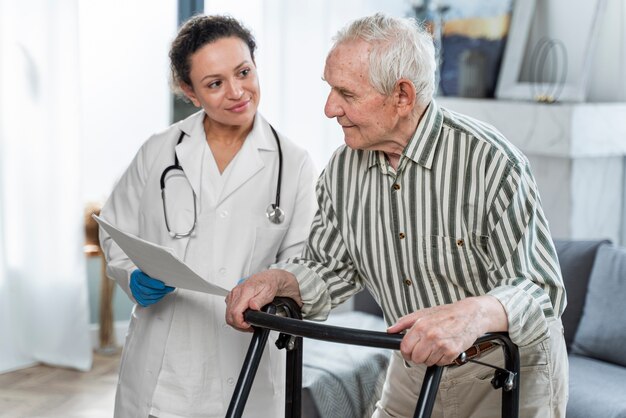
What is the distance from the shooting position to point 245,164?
2.36 meters

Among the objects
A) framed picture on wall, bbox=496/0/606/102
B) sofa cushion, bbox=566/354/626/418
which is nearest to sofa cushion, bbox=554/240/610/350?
sofa cushion, bbox=566/354/626/418

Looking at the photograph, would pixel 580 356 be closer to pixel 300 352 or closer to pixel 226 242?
pixel 226 242

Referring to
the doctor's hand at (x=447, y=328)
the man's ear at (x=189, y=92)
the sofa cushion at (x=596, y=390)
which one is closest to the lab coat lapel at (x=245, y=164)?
the man's ear at (x=189, y=92)

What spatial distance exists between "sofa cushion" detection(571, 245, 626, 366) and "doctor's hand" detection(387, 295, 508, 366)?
2.01 meters

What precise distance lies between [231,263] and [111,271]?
1.26 ft

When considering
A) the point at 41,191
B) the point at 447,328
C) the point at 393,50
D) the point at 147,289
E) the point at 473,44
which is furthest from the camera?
the point at 473,44

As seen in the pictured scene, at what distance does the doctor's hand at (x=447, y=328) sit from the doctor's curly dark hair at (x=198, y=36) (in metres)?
1.01

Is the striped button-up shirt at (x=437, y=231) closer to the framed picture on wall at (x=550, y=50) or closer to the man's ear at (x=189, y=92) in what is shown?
the man's ear at (x=189, y=92)

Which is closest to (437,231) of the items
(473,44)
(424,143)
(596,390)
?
(424,143)

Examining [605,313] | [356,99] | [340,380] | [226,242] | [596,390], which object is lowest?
[340,380]

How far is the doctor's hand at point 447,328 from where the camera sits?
5.11 ft

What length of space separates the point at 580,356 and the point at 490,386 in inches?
68.7

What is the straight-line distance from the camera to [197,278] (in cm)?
202

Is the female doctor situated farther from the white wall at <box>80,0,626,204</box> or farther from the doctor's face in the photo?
the white wall at <box>80,0,626,204</box>
